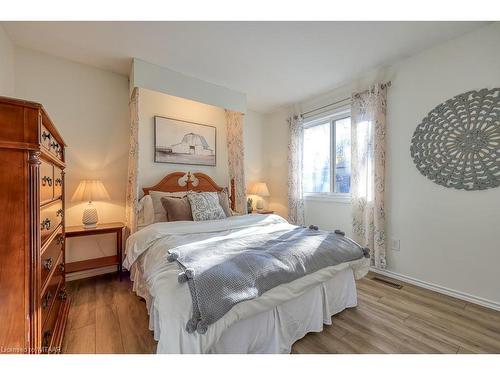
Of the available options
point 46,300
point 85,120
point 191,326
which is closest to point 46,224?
point 46,300

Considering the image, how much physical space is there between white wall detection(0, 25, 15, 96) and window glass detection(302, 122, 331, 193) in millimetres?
3648

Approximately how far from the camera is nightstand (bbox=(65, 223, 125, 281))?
7.56ft

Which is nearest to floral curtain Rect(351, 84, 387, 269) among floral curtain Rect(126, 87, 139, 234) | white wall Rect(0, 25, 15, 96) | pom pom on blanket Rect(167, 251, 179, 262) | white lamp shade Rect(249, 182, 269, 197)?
white lamp shade Rect(249, 182, 269, 197)

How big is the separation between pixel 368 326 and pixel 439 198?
1.56 meters

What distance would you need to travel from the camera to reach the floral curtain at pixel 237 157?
133 inches

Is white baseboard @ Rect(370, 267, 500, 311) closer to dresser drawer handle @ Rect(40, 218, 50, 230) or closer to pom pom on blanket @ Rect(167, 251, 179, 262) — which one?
pom pom on blanket @ Rect(167, 251, 179, 262)

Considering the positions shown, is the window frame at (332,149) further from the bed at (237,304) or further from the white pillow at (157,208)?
the white pillow at (157,208)

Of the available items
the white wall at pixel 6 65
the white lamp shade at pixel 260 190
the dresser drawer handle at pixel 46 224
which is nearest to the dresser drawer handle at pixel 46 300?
the dresser drawer handle at pixel 46 224

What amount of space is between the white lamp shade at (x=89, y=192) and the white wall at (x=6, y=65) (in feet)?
3.33

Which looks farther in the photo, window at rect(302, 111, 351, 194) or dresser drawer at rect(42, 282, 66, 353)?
window at rect(302, 111, 351, 194)

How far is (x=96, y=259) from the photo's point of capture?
105 inches

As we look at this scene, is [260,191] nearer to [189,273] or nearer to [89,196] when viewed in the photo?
[89,196]
